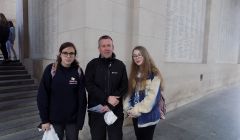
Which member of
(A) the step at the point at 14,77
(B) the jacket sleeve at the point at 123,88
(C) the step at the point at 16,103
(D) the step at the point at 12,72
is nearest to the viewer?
(B) the jacket sleeve at the point at 123,88

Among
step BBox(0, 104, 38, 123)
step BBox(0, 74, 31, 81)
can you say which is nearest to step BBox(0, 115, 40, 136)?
step BBox(0, 104, 38, 123)

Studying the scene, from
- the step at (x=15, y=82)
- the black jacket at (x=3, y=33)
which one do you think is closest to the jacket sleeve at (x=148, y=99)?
the step at (x=15, y=82)

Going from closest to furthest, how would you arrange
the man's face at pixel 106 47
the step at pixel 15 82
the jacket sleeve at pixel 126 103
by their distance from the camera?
the man's face at pixel 106 47, the jacket sleeve at pixel 126 103, the step at pixel 15 82

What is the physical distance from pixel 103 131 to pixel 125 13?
2.38 meters

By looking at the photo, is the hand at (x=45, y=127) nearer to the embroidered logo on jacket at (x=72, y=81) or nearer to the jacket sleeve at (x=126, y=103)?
the embroidered logo on jacket at (x=72, y=81)

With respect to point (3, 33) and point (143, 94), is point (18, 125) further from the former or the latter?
point (3, 33)

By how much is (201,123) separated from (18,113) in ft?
12.2

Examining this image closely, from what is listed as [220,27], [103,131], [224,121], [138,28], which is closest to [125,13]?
[138,28]

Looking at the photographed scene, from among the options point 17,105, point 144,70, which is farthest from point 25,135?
point 144,70

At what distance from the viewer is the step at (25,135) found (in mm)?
3311

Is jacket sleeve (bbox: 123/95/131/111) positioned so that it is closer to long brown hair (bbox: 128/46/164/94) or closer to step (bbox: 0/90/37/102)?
long brown hair (bbox: 128/46/164/94)

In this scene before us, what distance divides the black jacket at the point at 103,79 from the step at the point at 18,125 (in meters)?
1.93

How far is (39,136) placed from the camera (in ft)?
11.4

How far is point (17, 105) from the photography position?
4.23 m
